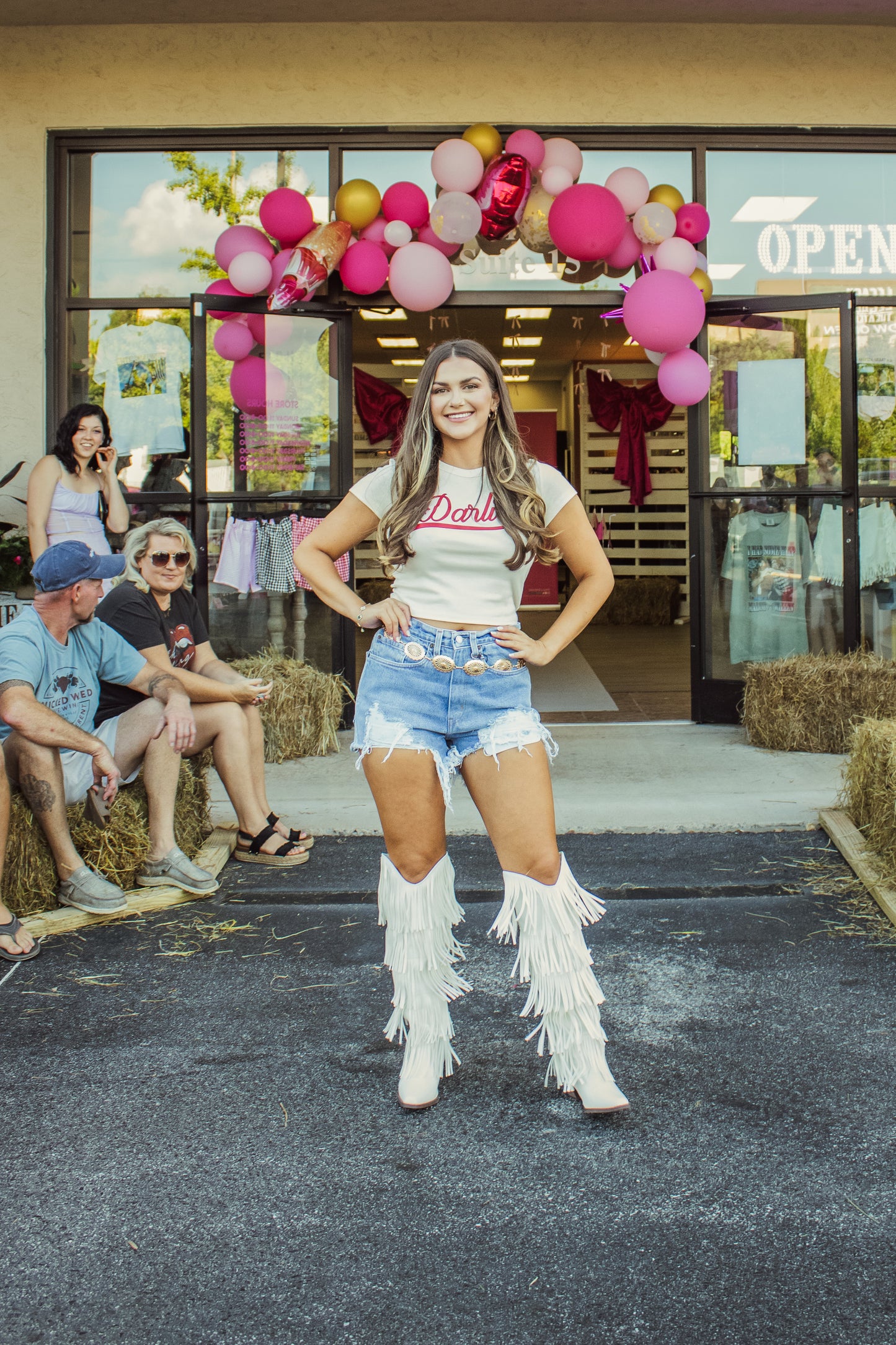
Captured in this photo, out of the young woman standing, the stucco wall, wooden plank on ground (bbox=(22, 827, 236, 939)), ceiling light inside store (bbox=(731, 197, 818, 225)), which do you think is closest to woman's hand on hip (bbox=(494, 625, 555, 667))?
the young woman standing

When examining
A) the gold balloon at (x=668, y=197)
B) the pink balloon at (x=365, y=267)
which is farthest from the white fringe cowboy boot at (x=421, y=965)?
the gold balloon at (x=668, y=197)

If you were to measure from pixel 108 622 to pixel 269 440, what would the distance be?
9.26 feet

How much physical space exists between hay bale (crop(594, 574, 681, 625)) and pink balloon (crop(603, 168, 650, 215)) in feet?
29.0

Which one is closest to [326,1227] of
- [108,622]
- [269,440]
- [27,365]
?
[108,622]

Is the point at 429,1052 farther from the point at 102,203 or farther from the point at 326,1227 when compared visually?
the point at 102,203

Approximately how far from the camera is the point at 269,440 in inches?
271

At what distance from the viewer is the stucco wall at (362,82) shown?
6.79m

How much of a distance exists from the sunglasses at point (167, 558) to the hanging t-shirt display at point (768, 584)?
12.0ft

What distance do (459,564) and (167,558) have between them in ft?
7.13

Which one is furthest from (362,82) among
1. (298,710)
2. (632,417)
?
(632,417)

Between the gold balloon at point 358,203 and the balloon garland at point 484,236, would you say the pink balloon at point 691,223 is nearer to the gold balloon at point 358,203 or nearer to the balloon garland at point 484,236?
the balloon garland at point 484,236

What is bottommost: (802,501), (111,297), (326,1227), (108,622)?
(326,1227)

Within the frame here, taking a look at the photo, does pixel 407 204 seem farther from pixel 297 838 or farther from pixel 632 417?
pixel 632 417

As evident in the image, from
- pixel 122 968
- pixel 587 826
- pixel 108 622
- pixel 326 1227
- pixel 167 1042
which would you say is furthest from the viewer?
pixel 587 826
